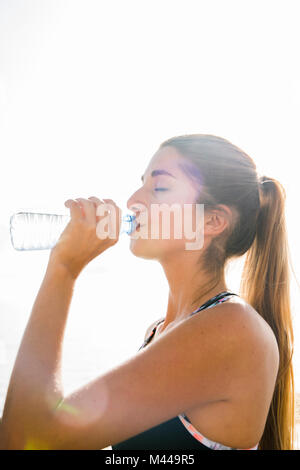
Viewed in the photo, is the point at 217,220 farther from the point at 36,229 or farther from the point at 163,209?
the point at 36,229

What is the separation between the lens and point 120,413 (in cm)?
124

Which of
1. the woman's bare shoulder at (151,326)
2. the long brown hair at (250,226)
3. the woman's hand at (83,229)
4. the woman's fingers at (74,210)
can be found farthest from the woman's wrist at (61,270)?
the woman's bare shoulder at (151,326)

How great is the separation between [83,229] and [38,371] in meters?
0.53

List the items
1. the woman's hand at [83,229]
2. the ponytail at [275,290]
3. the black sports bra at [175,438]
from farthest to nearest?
the ponytail at [275,290], the woman's hand at [83,229], the black sports bra at [175,438]

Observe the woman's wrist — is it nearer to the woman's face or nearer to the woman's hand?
the woman's hand

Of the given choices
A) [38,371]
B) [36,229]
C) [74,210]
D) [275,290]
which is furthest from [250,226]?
[36,229]

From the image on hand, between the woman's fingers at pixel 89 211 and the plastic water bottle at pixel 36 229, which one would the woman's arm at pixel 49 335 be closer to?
the woman's fingers at pixel 89 211

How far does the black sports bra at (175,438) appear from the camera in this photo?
144 centimetres

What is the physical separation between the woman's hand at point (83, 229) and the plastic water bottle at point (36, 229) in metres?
0.97

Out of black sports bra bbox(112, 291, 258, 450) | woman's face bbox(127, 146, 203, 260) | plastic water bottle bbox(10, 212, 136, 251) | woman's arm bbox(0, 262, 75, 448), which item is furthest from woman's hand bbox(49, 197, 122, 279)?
plastic water bottle bbox(10, 212, 136, 251)

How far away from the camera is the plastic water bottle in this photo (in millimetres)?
2564

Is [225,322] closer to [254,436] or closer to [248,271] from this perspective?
[254,436]

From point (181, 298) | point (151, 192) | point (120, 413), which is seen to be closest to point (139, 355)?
point (120, 413)
